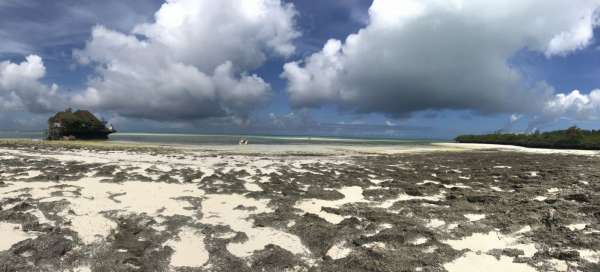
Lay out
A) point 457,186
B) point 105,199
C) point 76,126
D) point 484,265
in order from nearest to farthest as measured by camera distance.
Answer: point 484,265
point 105,199
point 457,186
point 76,126

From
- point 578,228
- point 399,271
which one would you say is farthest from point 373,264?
point 578,228

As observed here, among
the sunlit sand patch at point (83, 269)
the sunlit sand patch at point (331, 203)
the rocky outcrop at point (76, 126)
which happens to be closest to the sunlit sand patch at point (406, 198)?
the sunlit sand patch at point (331, 203)

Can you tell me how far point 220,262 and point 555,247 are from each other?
640 centimetres

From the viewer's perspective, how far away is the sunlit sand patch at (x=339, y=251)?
6.03 meters

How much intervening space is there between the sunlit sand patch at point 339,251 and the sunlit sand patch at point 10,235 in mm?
6030

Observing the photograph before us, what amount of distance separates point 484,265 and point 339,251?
2528 millimetres

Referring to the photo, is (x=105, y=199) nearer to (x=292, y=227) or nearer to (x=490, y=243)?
(x=292, y=227)

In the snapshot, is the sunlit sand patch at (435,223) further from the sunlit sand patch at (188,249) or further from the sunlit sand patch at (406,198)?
the sunlit sand patch at (188,249)

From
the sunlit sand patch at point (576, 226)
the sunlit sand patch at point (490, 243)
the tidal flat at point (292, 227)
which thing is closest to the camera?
the tidal flat at point (292, 227)

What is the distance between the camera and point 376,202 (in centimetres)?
1042

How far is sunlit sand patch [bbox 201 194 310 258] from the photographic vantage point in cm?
642

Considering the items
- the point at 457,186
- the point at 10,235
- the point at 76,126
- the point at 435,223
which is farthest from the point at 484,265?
the point at 76,126

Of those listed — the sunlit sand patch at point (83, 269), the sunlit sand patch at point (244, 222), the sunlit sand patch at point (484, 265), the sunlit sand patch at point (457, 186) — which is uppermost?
the sunlit sand patch at point (457, 186)

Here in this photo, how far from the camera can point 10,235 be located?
6.62 m
